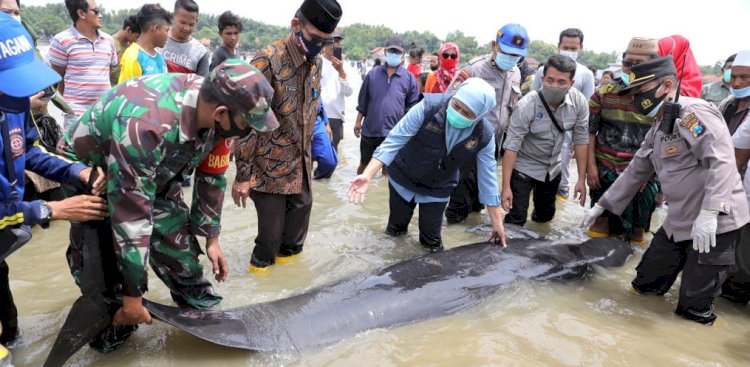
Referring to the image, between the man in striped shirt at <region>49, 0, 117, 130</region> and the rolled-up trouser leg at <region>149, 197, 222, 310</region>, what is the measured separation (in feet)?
8.66

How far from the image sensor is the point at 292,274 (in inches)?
150

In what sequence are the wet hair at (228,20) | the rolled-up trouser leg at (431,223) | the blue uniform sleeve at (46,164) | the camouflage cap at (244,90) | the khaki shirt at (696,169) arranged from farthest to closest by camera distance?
the wet hair at (228,20), the rolled-up trouser leg at (431,223), the khaki shirt at (696,169), the blue uniform sleeve at (46,164), the camouflage cap at (244,90)

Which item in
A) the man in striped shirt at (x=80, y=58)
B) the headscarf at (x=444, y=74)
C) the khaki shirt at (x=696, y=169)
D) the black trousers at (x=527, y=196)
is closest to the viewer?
the khaki shirt at (x=696, y=169)

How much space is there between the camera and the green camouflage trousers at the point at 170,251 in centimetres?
239

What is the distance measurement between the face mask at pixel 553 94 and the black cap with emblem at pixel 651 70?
2.01ft

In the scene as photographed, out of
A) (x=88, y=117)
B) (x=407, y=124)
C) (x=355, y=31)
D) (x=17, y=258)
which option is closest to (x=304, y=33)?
→ (x=407, y=124)

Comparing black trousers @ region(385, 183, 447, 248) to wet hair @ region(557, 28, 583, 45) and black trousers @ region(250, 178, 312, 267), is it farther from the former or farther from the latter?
wet hair @ region(557, 28, 583, 45)

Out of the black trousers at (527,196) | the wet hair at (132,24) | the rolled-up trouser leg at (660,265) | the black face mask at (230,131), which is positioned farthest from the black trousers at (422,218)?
the wet hair at (132,24)

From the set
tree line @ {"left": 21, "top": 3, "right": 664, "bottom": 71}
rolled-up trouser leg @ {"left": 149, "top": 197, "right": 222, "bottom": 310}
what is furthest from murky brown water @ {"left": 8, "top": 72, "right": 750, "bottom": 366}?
tree line @ {"left": 21, "top": 3, "right": 664, "bottom": 71}

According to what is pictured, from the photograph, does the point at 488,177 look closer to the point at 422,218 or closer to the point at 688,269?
the point at 422,218

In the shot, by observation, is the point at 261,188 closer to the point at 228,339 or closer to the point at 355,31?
the point at 228,339

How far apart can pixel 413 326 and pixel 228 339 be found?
1.13 m

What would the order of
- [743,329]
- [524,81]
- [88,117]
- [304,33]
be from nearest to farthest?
[88,117] → [304,33] → [743,329] → [524,81]

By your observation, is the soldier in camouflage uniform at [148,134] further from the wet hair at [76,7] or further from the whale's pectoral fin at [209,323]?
the wet hair at [76,7]
